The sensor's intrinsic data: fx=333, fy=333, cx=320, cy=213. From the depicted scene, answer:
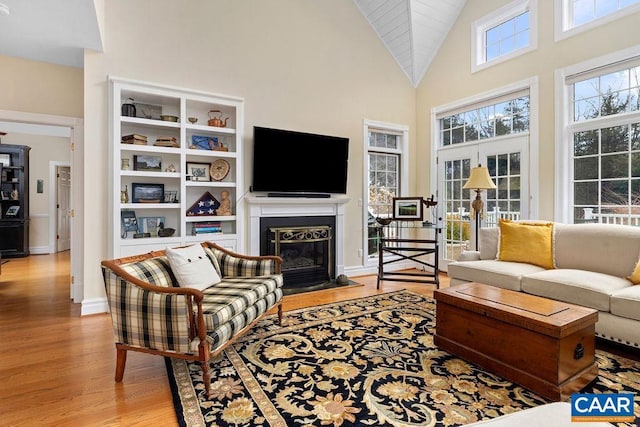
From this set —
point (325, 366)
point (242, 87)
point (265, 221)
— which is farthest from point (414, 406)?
point (242, 87)

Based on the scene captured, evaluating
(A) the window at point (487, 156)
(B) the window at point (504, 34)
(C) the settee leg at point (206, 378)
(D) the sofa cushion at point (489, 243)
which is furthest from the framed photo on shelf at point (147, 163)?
(B) the window at point (504, 34)

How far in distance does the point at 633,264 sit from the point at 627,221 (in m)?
0.93

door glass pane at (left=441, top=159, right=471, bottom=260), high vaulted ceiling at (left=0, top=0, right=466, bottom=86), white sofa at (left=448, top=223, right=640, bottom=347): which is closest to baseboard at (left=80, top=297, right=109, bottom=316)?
high vaulted ceiling at (left=0, top=0, right=466, bottom=86)

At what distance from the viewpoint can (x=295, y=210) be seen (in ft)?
15.3

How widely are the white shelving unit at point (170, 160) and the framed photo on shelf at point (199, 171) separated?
0.13 feet

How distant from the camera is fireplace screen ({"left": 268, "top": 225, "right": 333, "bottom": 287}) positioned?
450 cm

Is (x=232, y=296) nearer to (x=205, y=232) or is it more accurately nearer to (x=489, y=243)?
(x=205, y=232)

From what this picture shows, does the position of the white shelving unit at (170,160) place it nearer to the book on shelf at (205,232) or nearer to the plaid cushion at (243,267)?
the book on shelf at (205,232)

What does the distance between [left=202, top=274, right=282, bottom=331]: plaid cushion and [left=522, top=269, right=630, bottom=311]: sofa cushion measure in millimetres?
2336

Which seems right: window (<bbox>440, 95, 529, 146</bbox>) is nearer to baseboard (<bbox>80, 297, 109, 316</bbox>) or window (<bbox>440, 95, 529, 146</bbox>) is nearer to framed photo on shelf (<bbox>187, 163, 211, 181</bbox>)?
framed photo on shelf (<bbox>187, 163, 211, 181</bbox>)

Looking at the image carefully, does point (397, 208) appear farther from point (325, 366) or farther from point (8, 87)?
point (8, 87)

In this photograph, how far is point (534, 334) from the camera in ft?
6.62

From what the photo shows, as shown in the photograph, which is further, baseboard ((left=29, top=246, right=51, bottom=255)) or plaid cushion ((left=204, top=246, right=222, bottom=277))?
baseboard ((left=29, top=246, right=51, bottom=255))

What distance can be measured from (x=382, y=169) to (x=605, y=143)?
290 centimetres
